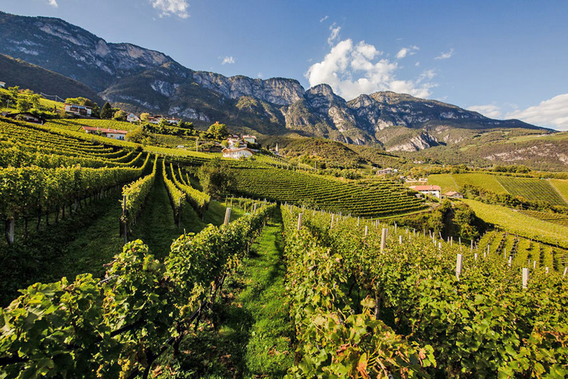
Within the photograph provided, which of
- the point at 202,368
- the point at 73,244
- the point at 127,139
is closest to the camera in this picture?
the point at 202,368

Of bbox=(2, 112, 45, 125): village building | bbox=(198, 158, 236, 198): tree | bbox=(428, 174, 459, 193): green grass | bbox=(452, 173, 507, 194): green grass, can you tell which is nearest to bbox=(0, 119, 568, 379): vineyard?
bbox=(198, 158, 236, 198): tree

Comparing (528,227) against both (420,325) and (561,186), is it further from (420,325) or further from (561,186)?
(561,186)

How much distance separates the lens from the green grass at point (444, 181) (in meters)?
81.8

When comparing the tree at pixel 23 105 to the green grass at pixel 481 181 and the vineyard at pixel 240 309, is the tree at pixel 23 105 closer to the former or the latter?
the vineyard at pixel 240 309

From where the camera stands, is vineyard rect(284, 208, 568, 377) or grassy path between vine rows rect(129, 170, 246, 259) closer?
vineyard rect(284, 208, 568, 377)

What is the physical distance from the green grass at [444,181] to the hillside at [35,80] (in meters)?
184

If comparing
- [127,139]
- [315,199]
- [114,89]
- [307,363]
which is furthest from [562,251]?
[114,89]

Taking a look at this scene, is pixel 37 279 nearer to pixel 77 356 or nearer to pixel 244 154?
pixel 77 356

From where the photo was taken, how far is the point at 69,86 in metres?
129

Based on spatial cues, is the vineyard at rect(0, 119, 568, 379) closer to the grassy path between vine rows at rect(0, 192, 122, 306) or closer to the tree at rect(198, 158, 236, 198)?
the grassy path between vine rows at rect(0, 192, 122, 306)

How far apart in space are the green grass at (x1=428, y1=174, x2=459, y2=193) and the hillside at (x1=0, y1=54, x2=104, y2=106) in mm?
183718

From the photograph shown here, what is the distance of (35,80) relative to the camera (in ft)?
377

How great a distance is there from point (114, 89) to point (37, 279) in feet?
825

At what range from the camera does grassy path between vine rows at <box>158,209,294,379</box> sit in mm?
3840
